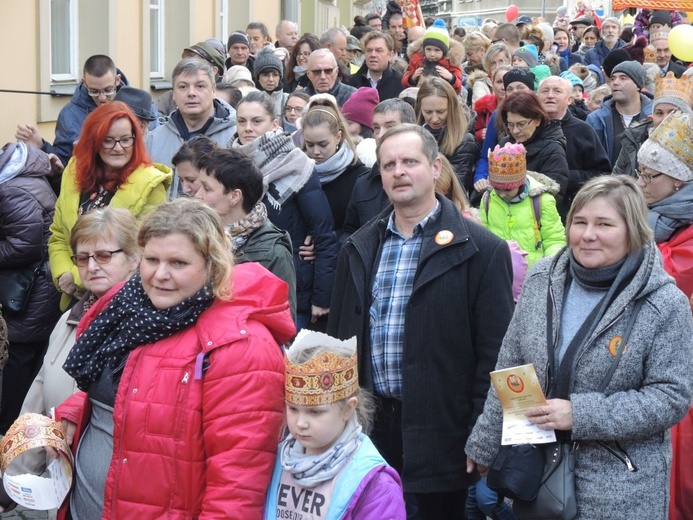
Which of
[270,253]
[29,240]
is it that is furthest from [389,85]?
[270,253]

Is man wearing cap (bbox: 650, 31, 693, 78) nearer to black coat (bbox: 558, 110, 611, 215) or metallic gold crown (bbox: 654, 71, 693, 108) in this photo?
black coat (bbox: 558, 110, 611, 215)

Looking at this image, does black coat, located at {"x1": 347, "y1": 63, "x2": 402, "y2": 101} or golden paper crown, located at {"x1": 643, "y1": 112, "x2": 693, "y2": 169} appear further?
black coat, located at {"x1": 347, "y1": 63, "x2": 402, "y2": 101}

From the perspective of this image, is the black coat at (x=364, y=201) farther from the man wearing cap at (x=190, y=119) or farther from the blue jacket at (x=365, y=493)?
the blue jacket at (x=365, y=493)

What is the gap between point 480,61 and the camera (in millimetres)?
14594

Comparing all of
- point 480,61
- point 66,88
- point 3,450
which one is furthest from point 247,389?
point 480,61

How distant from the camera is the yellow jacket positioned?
630 centimetres

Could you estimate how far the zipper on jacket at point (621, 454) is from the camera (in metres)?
4.08

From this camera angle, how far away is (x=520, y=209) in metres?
7.23

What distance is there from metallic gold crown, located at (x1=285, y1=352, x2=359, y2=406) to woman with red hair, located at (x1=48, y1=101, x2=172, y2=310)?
277 centimetres

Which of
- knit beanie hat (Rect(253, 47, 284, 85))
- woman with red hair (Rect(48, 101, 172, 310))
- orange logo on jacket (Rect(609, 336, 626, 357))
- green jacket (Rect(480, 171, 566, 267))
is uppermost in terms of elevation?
knit beanie hat (Rect(253, 47, 284, 85))

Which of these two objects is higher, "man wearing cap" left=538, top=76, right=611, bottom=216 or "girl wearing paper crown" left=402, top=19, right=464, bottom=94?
"girl wearing paper crown" left=402, top=19, right=464, bottom=94

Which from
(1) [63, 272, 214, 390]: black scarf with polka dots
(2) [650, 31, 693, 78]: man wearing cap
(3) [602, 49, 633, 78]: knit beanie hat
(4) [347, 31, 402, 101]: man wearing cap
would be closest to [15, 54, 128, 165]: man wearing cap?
(4) [347, 31, 402, 101]: man wearing cap

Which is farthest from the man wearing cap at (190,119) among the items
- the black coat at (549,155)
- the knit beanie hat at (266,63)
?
the knit beanie hat at (266,63)

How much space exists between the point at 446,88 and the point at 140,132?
2.85 metres
